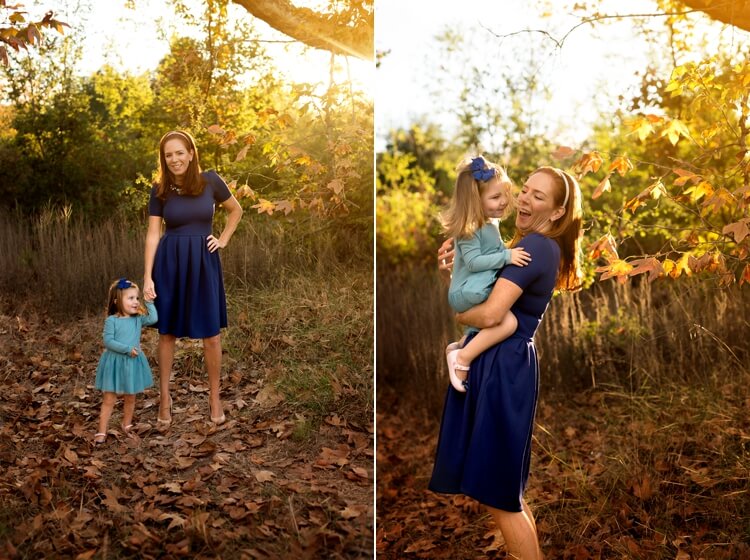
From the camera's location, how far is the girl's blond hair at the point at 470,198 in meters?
3.25

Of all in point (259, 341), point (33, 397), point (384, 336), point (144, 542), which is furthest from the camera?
point (384, 336)

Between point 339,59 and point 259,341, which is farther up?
point 339,59

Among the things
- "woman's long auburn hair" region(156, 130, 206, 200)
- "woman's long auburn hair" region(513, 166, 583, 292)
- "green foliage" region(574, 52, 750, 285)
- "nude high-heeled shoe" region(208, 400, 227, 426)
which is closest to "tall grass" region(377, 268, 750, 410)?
"green foliage" region(574, 52, 750, 285)

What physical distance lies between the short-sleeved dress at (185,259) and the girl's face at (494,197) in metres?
1.76

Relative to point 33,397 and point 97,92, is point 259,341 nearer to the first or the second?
point 33,397

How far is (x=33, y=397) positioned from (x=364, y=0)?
311 centimetres

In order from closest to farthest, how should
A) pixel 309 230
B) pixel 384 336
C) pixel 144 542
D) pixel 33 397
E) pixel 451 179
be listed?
pixel 144 542
pixel 33 397
pixel 309 230
pixel 384 336
pixel 451 179

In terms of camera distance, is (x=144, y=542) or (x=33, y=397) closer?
(x=144, y=542)

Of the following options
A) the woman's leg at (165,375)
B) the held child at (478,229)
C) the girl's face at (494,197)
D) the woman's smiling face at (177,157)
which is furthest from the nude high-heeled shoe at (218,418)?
the girl's face at (494,197)

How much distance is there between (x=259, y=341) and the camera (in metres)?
4.96

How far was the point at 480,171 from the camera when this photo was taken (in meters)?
3.27

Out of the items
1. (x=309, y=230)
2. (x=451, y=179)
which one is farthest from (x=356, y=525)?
(x=451, y=179)

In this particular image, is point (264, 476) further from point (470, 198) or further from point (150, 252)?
point (470, 198)

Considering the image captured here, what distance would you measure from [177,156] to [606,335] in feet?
11.2
